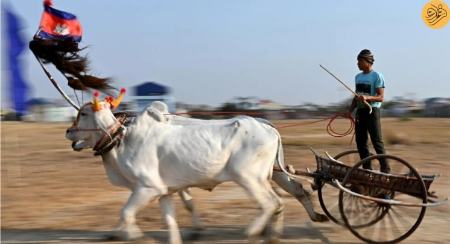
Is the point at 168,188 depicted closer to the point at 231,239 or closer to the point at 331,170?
the point at 231,239

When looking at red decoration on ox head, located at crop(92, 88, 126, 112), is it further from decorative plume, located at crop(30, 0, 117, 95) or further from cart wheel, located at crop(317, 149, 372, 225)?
cart wheel, located at crop(317, 149, 372, 225)

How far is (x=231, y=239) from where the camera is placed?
8211mm

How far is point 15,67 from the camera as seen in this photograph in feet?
35.7

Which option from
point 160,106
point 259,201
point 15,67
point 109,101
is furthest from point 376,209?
point 15,67

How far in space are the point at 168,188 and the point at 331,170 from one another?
2113mm

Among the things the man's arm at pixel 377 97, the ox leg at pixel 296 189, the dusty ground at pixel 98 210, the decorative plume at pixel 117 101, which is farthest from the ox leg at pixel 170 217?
the man's arm at pixel 377 97

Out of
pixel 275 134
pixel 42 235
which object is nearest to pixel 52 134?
pixel 42 235

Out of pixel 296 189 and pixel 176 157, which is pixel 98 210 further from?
pixel 296 189

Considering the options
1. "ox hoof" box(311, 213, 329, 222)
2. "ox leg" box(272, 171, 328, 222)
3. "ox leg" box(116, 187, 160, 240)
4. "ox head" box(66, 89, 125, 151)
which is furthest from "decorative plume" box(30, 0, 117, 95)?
"ox hoof" box(311, 213, 329, 222)

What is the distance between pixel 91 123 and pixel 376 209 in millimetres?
3784

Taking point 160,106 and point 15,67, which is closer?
point 160,106

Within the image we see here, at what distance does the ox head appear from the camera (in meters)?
7.59

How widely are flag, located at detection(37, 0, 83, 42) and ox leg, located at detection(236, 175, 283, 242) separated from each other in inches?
112

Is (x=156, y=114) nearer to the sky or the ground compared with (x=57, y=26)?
nearer to the ground
